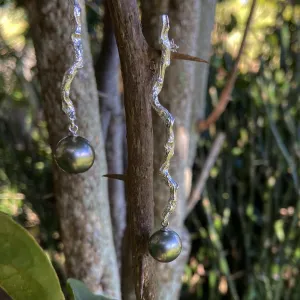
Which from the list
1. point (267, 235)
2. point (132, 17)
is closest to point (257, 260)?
point (267, 235)

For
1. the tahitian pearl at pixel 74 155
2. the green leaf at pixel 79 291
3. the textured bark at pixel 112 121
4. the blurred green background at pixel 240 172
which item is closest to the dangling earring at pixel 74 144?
the tahitian pearl at pixel 74 155

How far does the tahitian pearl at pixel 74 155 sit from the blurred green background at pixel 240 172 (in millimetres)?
537

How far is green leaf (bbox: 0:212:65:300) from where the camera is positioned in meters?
0.23

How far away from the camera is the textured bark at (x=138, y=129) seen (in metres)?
0.22

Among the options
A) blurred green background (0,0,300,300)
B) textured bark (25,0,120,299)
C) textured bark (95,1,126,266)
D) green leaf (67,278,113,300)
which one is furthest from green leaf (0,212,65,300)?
blurred green background (0,0,300,300)

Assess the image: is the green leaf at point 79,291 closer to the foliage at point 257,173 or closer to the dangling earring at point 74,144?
the dangling earring at point 74,144

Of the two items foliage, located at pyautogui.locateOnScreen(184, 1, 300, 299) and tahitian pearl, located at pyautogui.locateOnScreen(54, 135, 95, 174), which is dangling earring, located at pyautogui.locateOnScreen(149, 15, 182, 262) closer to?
tahitian pearl, located at pyautogui.locateOnScreen(54, 135, 95, 174)

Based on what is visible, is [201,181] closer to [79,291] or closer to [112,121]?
[112,121]

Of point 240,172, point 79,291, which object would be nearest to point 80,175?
point 79,291

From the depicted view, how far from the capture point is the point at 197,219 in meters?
0.83

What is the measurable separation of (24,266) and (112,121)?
1.17 feet

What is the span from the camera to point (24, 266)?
9.3 inches

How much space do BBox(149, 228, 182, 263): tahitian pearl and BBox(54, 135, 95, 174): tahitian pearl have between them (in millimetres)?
64

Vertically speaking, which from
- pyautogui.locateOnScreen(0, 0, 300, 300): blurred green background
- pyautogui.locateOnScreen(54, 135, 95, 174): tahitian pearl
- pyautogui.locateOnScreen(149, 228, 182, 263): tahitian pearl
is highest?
pyautogui.locateOnScreen(54, 135, 95, 174): tahitian pearl
